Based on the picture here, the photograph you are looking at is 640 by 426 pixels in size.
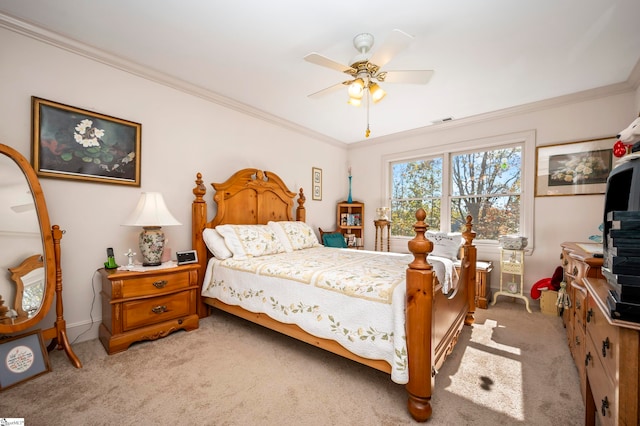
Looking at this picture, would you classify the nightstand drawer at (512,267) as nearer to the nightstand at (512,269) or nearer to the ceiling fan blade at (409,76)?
the nightstand at (512,269)

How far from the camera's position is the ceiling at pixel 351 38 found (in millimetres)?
1842

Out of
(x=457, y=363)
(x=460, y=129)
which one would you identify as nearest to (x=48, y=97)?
(x=457, y=363)

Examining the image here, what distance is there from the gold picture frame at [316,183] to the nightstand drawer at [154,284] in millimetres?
2546

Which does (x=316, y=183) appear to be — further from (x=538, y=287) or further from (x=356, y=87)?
(x=538, y=287)

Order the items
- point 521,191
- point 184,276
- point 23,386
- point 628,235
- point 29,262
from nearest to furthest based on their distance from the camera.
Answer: point 628,235 < point 23,386 < point 29,262 < point 184,276 < point 521,191

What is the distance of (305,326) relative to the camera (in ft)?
6.49

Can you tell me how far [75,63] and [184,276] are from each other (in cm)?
204

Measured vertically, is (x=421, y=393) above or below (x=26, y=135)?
below

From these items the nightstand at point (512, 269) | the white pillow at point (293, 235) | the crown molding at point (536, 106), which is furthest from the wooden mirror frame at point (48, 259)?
the crown molding at point (536, 106)

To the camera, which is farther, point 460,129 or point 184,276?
point 460,129

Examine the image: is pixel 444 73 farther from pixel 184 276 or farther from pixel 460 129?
pixel 184 276

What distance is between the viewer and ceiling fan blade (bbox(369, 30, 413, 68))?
164cm

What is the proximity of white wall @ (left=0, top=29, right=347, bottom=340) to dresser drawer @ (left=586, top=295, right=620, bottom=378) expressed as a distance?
3.22 metres

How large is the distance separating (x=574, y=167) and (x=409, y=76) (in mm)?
2576
